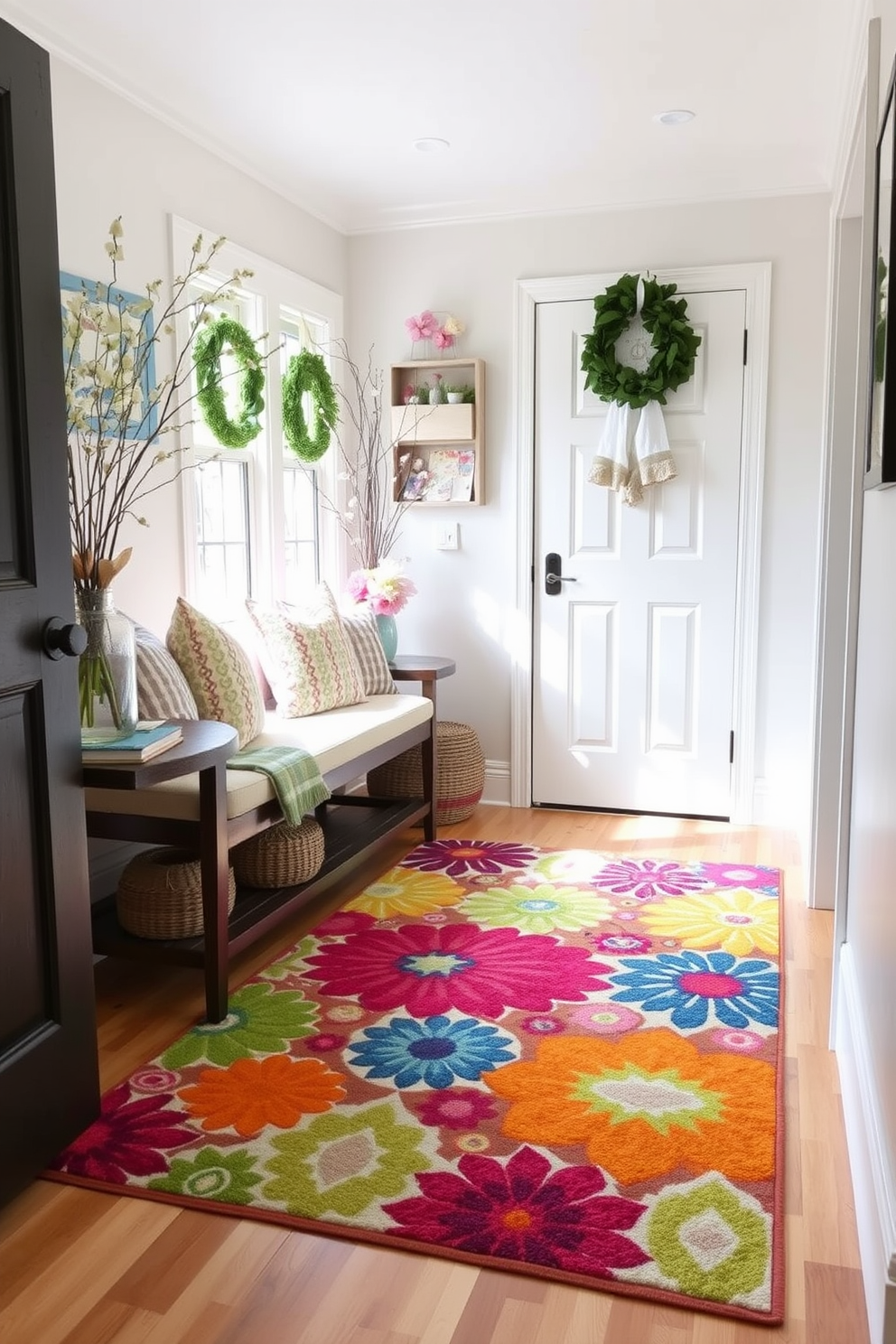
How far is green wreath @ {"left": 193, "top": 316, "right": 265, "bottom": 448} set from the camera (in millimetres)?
3582

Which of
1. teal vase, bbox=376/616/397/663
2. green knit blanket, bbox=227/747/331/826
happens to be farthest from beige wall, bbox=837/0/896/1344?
teal vase, bbox=376/616/397/663

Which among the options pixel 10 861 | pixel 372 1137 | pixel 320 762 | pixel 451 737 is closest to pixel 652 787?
pixel 451 737

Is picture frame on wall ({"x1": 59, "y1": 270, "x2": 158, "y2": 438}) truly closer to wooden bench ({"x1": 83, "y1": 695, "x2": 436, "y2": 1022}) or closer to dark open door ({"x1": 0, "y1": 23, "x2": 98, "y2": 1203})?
dark open door ({"x1": 0, "y1": 23, "x2": 98, "y2": 1203})

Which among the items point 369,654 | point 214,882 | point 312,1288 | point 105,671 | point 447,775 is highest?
point 105,671

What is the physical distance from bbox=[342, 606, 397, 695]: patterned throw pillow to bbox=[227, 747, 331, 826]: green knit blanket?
100cm

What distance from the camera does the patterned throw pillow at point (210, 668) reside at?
10.3 feet

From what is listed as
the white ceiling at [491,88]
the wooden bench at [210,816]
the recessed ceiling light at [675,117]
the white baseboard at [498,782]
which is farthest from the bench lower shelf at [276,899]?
the recessed ceiling light at [675,117]

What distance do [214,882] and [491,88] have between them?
2.44 m

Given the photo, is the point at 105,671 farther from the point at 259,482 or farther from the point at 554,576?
the point at 554,576

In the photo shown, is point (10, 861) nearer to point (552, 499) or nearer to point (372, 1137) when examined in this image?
point (372, 1137)

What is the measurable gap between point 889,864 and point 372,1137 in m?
1.15

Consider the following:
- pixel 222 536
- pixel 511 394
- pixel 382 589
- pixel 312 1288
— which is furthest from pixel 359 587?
pixel 312 1288

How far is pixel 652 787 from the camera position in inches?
181

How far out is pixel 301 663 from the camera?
3719 mm
